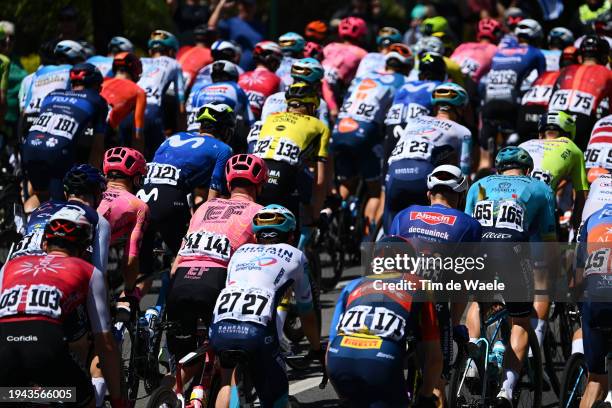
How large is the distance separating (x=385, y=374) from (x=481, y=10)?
18.3 meters

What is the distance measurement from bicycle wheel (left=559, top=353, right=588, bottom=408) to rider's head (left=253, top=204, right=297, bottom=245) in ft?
7.46

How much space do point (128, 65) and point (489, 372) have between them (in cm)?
674

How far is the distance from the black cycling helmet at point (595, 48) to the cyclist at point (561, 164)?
10.8 feet

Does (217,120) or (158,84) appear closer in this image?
(217,120)

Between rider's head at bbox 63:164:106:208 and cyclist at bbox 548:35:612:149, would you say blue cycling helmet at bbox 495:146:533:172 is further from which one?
cyclist at bbox 548:35:612:149

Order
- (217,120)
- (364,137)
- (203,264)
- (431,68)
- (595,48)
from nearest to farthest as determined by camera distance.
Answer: (203,264), (217,120), (431,68), (364,137), (595,48)

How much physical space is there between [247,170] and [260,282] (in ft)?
5.43

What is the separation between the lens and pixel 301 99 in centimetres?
1405

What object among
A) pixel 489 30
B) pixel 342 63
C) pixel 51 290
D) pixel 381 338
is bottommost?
pixel 381 338

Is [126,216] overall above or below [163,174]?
below

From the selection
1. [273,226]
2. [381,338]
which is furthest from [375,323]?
[273,226]

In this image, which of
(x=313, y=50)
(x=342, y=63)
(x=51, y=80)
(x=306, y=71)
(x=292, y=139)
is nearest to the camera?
(x=292, y=139)

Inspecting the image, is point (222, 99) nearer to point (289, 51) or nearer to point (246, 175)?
point (289, 51)

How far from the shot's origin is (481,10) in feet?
85.7
